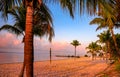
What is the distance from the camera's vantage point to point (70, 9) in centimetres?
507

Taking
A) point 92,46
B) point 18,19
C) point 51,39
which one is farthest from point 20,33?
point 92,46

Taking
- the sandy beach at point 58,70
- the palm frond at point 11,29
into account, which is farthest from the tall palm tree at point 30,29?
the sandy beach at point 58,70

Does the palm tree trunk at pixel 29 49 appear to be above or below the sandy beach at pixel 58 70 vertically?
above

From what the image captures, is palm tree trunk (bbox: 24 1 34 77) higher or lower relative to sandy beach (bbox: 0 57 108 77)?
higher

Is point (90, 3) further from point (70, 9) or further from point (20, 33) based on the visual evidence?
point (20, 33)

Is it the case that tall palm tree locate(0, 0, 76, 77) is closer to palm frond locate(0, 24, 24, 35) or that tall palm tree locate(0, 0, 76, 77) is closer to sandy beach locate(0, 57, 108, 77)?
palm frond locate(0, 24, 24, 35)

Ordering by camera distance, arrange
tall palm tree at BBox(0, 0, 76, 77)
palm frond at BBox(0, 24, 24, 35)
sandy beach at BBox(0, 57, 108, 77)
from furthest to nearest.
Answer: sandy beach at BBox(0, 57, 108, 77), palm frond at BBox(0, 24, 24, 35), tall palm tree at BBox(0, 0, 76, 77)

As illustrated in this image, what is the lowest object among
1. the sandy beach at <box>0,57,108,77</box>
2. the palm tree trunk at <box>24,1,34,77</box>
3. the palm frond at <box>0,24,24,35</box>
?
the sandy beach at <box>0,57,108,77</box>

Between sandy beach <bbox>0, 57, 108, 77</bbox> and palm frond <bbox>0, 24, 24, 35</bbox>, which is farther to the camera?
sandy beach <bbox>0, 57, 108, 77</bbox>

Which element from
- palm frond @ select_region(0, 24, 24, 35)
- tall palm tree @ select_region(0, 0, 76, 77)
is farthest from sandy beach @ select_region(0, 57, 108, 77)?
tall palm tree @ select_region(0, 0, 76, 77)

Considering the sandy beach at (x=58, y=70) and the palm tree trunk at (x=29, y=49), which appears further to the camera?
the sandy beach at (x=58, y=70)

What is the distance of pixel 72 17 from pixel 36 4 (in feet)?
3.55

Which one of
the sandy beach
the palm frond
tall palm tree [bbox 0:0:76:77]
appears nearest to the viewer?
tall palm tree [bbox 0:0:76:77]

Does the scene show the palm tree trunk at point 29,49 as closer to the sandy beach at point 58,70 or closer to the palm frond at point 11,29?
the palm frond at point 11,29
